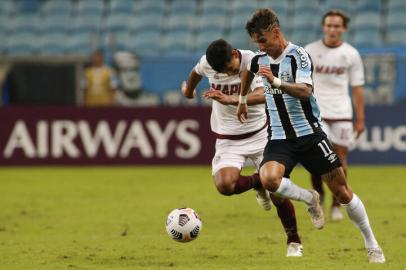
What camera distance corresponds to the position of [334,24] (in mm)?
11555

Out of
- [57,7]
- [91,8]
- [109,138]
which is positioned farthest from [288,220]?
[57,7]

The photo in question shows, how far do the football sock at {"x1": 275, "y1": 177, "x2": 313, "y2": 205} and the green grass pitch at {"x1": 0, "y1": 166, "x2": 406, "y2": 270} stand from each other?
52cm

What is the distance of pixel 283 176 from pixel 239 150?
159cm

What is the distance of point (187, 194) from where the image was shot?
14.7 meters

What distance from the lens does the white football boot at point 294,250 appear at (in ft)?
28.5

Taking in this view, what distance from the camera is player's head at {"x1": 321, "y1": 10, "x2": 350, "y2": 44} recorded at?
453 inches

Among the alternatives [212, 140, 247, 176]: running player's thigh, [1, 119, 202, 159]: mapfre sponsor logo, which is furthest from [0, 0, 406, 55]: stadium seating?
[212, 140, 247, 176]: running player's thigh

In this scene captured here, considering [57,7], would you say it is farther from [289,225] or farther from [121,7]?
[289,225]

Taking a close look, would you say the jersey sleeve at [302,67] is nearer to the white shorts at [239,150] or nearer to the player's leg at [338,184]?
the player's leg at [338,184]

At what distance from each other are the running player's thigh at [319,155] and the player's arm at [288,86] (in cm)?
48

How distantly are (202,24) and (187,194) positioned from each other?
31.2 ft

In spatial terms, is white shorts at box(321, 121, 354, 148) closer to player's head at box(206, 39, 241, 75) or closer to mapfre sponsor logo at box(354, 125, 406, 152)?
player's head at box(206, 39, 241, 75)

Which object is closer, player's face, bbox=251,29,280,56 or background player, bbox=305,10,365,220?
player's face, bbox=251,29,280,56

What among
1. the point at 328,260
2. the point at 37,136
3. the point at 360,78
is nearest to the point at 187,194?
the point at 360,78
